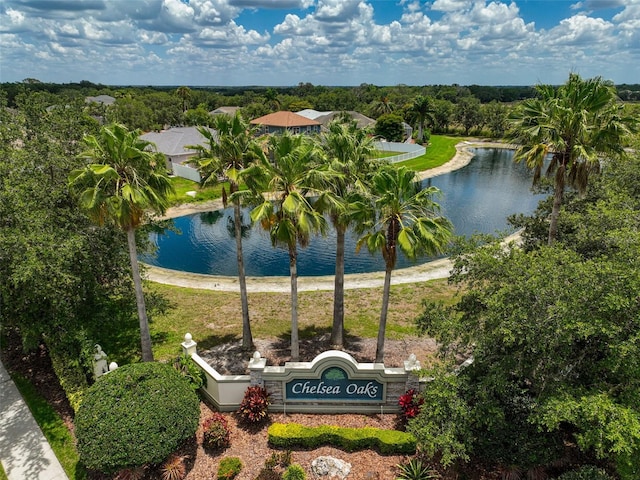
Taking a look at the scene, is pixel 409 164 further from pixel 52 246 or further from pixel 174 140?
pixel 52 246

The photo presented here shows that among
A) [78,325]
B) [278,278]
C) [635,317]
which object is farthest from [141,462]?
[278,278]

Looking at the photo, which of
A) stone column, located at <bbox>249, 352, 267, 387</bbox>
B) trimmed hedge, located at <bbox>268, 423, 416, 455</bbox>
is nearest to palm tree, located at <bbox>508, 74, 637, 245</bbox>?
trimmed hedge, located at <bbox>268, 423, 416, 455</bbox>

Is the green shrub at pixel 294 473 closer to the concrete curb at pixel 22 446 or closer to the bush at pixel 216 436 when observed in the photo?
the bush at pixel 216 436

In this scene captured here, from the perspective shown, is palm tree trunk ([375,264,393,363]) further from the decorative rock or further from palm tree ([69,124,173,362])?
palm tree ([69,124,173,362])

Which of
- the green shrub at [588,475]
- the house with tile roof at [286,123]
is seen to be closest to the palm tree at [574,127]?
the green shrub at [588,475]

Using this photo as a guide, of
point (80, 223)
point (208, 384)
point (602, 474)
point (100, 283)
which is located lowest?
point (208, 384)

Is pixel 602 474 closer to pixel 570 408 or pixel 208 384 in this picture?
pixel 570 408
